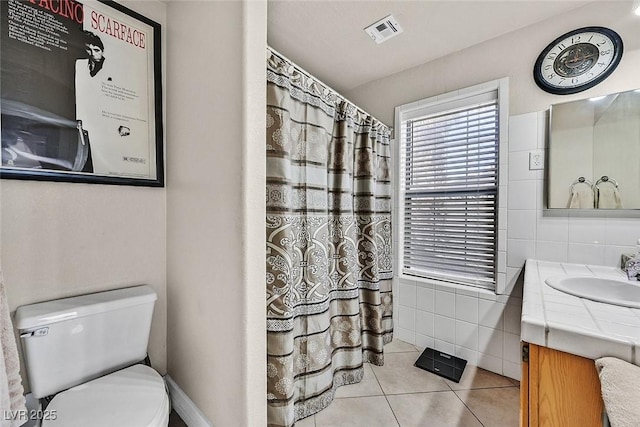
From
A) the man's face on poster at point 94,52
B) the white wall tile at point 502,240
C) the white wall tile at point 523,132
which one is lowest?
the white wall tile at point 502,240

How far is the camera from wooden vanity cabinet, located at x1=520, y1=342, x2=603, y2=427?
2.20ft

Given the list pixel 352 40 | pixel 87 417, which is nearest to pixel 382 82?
pixel 352 40

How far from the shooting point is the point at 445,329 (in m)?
1.97

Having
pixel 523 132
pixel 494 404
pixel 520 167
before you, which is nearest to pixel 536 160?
pixel 520 167

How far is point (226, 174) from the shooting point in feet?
3.52

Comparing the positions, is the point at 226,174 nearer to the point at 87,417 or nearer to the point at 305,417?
the point at 87,417

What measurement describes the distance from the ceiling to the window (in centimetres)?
35

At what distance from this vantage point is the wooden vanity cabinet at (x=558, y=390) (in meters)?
0.67

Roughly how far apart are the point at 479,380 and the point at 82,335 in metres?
2.22

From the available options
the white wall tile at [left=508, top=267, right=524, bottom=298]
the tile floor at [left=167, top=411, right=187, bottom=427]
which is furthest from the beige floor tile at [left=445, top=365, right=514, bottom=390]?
the tile floor at [left=167, top=411, right=187, bottom=427]

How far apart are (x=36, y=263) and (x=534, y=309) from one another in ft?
6.35

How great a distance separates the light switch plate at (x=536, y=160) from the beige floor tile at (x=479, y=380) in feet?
4.54

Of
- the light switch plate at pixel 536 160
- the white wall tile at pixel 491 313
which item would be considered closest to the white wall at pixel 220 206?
the white wall tile at pixel 491 313

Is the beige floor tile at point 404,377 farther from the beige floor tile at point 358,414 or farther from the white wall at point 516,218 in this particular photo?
the white wall at point 516,218
